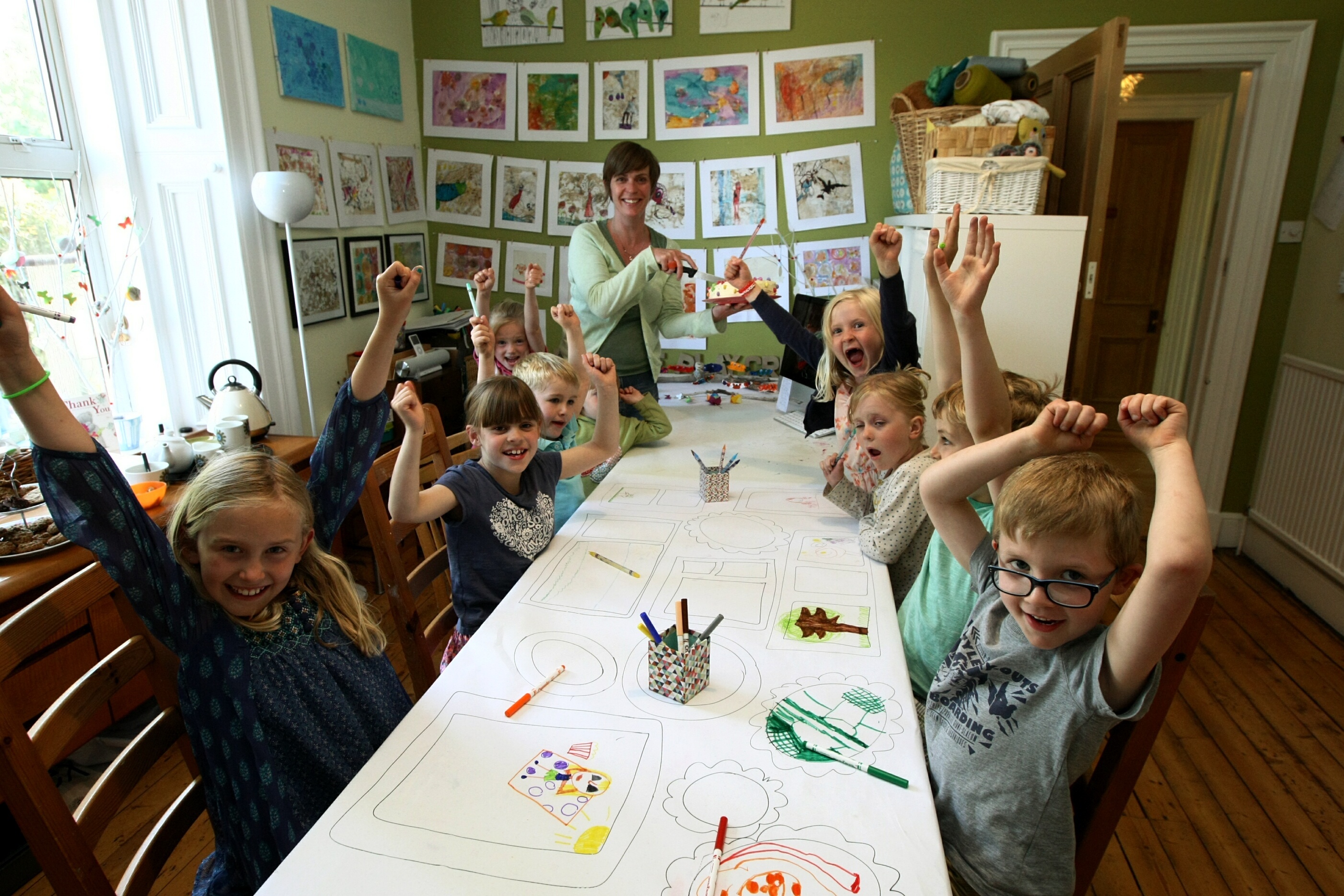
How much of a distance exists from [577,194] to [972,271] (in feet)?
9.07

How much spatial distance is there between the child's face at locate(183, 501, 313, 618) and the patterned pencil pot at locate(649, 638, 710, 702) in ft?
1.84

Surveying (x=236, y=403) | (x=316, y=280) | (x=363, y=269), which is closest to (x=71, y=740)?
(x=236, y=403)

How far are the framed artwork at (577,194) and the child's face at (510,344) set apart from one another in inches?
50.3

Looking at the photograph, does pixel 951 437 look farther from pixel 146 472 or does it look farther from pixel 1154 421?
pixel 146 472

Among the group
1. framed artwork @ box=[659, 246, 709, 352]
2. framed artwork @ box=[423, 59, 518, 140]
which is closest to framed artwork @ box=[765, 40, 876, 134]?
framed artwork @ box=[659, 246, 709, 352]

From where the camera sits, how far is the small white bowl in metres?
2.25

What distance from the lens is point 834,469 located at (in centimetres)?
193

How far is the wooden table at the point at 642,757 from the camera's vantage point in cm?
88

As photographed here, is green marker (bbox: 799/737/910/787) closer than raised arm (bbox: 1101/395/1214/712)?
No

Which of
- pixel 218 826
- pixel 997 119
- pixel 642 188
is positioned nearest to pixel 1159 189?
pixel 997 119

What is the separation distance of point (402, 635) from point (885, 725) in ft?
3.28

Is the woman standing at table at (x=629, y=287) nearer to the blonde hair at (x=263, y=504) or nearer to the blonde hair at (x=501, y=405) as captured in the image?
the blonde hair at (x=501, y=405)

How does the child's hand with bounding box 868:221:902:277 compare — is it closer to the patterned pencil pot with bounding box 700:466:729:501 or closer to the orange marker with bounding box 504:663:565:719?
the patterned pencil pot with bounding box 700:466:729:501

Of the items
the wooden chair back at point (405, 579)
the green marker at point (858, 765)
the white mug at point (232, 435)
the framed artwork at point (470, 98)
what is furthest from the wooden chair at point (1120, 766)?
the framed artwork at point (470, 98)
